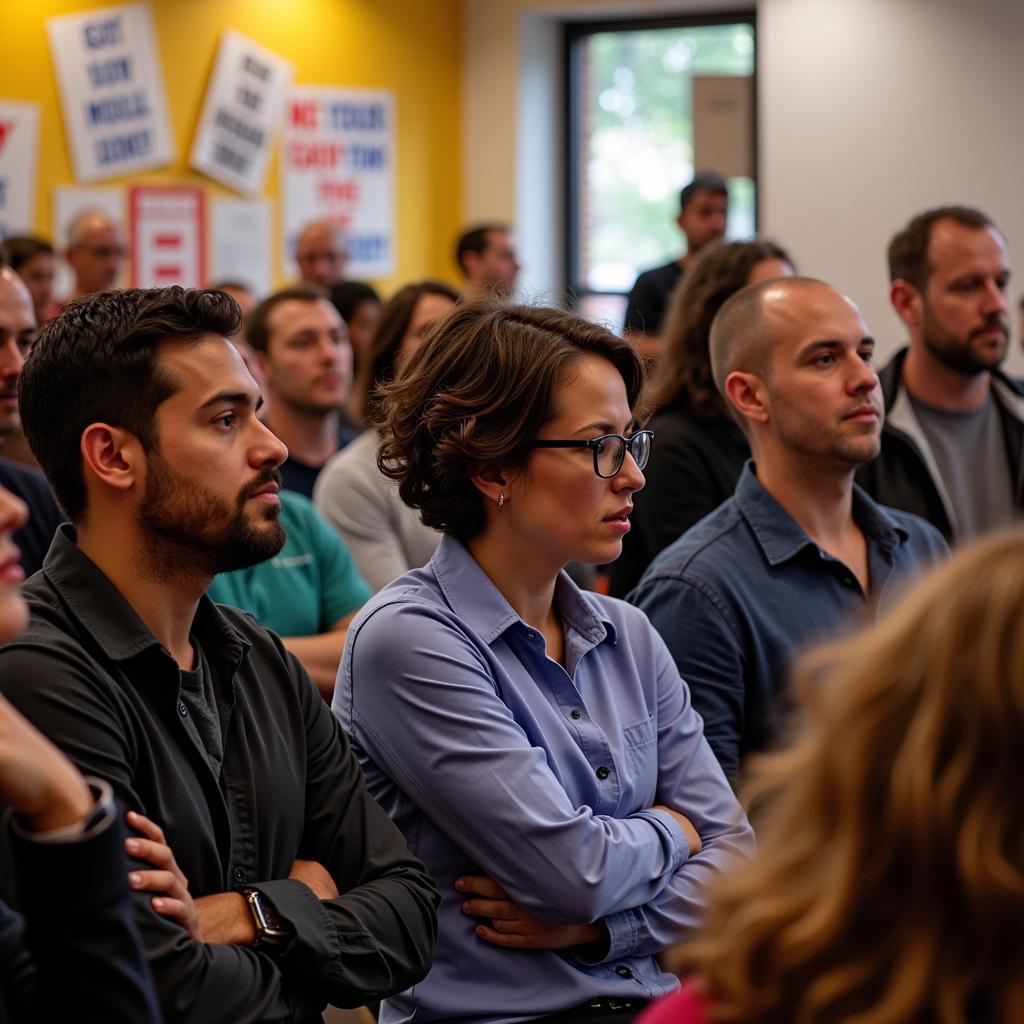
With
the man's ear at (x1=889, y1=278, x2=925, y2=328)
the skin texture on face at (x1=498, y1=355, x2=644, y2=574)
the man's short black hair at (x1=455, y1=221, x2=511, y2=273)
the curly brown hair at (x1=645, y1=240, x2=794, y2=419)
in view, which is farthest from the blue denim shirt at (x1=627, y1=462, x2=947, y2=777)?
the man's short black hair at (x1=455, y1=221, x2=511, y2=273)

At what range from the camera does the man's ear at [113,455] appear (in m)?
1.72

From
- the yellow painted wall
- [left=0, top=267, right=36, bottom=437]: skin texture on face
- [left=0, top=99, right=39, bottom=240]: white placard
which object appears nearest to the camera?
[left=0, top=267, right=36, bottom=437]: skin texture on face

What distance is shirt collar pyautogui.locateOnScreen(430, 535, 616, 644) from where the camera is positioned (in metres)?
1.94

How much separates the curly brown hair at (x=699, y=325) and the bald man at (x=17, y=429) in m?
1.31

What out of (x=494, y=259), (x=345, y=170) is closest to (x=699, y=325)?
(x=494, y=259)

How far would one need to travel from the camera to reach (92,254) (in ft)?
21.2

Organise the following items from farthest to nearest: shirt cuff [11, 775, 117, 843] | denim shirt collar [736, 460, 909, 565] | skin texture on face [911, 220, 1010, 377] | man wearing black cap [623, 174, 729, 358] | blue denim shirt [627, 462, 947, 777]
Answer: man wearing black cap [623, 174, 729, 358], skin texture on face [911, 220, 1010, 377], denim shirt collar [736, 460, 909, 565], blue denim shirt [627, 462, 947, 777], shirt cuff [11, 775, 117, 843]

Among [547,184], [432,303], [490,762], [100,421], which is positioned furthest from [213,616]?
[547,184]

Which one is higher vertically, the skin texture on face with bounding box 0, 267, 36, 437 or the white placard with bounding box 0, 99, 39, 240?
the white placard with bounding box 0, 99, 39, 240

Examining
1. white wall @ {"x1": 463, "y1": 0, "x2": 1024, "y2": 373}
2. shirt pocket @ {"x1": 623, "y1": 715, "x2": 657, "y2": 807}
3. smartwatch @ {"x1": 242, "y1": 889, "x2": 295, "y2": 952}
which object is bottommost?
smartwatch @ {"x1": 242, "y1": 889, "x2": 295, "y2": 952}

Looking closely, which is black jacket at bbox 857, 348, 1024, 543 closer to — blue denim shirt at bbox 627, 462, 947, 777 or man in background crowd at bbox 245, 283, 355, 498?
blue denim shirt at bbox 627, 462, 947, 777

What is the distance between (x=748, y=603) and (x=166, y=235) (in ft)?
17.9

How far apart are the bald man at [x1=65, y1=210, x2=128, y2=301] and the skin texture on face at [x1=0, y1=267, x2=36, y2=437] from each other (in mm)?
3470

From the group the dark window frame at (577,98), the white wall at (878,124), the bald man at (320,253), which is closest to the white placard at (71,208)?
the bald man at (320,253)
